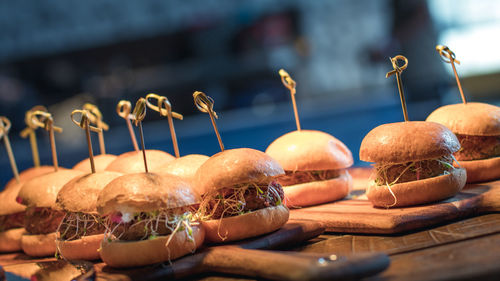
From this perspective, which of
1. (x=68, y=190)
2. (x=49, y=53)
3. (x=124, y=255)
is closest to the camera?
(x=124, y=255)

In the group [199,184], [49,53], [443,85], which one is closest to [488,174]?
[199,184]

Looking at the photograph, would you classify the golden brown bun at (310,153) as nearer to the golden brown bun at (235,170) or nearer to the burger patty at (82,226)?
the golden brown bun at (235,170)

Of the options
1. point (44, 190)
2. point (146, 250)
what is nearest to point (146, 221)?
point (146, 250)

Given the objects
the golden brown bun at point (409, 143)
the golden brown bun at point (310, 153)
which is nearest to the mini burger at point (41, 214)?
the golden brown bun at point (310, 153)

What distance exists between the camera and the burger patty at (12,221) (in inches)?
144

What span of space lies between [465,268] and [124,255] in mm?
1527

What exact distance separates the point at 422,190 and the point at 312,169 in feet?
2.81

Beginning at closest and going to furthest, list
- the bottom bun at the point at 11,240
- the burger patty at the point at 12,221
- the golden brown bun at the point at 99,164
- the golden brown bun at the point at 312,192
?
the golden brown bun at the point at 312,192 → the bottom bun at the point at 11,240 → the burger patty at the point at 12,221 → the golden brown bun at the point at 99,164

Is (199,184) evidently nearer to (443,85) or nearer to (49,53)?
(443,85)

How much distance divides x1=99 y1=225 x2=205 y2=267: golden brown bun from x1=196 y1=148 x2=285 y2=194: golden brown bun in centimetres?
36

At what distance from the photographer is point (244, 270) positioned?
84.3 inches

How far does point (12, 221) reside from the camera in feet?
12.0

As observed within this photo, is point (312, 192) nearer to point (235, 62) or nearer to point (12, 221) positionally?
point (12, 221)

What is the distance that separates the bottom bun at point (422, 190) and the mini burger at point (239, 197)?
66cm
